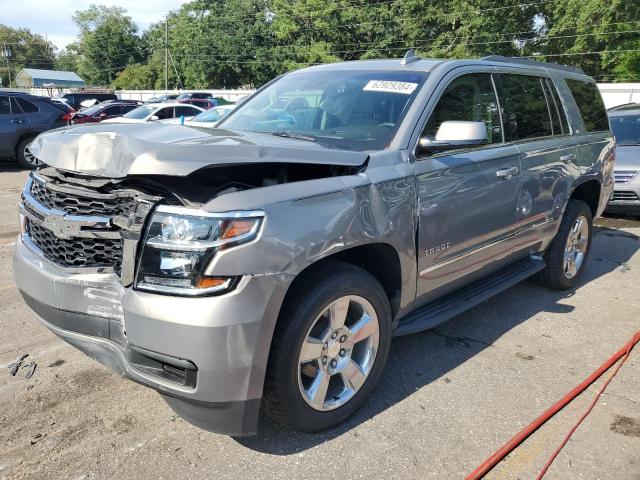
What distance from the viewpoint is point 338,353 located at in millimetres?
2840

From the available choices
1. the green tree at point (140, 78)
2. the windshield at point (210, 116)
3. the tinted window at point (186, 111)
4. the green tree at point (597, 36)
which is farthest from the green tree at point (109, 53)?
the windshield at point (210, 116)

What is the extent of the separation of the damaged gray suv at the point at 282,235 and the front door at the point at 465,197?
0.6 inches

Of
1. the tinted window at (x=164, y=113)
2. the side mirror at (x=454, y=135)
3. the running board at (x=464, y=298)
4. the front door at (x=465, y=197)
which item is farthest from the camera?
the tinted window at (x=164, y=113)

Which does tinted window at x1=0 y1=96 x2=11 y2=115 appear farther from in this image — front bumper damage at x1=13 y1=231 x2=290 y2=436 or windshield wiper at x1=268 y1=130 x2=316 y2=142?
front bumper damage at x1=13 y1=231 x2=290 y2=436

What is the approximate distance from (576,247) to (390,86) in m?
2.82

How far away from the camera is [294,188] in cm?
252

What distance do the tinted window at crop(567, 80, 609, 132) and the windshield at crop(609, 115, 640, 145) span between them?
3.70 m

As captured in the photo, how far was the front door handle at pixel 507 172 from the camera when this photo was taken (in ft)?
12.4

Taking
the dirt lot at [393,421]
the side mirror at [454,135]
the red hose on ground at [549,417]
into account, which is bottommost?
the dirt lot at [393,421]

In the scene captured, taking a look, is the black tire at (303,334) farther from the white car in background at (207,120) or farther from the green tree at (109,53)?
the green tree at (109,53)

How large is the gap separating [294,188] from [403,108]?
117cm

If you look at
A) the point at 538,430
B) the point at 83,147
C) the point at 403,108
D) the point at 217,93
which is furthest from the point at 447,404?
the point at 217,93

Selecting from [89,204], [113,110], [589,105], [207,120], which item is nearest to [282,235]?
[89,204]

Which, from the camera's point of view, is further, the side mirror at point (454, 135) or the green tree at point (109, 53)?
the green tree at point (109, 53)
